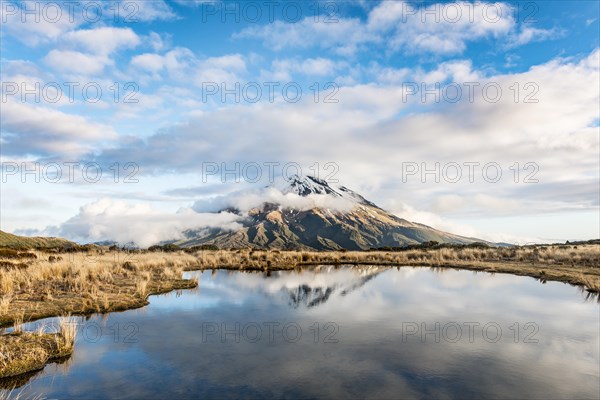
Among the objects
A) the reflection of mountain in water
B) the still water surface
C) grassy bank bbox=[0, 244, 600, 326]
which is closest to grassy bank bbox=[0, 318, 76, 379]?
the still water surface

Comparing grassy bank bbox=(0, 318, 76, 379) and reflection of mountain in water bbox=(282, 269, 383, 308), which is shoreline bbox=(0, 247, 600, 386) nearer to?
grassy bank bbox=(0, 318, 76, 379)

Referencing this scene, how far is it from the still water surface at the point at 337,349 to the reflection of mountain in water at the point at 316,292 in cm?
33

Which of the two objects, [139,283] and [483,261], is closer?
[139,283]

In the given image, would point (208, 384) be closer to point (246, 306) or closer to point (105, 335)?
point (105, 335)

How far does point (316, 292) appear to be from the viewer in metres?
26.9

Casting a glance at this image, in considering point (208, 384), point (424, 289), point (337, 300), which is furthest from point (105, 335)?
point (424, 289)

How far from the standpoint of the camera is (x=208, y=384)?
10.8m

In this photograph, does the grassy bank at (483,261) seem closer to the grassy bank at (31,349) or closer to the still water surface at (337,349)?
the still water surface at (337,349)

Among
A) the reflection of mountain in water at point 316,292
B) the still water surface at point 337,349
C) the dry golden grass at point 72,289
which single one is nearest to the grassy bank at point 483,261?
the still water surface at point 337,349

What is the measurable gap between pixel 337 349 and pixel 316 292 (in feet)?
43.3

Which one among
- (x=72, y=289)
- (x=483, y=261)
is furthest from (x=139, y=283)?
(x=483, y=261)

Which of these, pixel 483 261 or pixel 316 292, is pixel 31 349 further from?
pixel 483 261

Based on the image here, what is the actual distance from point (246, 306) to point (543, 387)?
1497 cm

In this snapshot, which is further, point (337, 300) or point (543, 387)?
point (337, 300)
